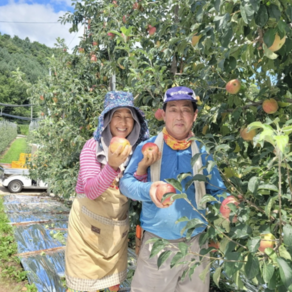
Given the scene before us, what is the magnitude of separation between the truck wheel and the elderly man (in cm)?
1084

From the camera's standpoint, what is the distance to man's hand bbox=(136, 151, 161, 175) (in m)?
1.34

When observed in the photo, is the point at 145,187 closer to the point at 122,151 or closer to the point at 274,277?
the point at 122,151

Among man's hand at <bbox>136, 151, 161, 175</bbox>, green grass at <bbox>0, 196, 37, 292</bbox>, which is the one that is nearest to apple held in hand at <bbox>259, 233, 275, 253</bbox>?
man's hand at <bbox>136, 151, 161, 175</bbox>

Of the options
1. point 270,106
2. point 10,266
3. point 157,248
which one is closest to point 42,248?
point 10,266

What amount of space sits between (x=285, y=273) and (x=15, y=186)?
38.5 feet

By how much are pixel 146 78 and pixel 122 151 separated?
0.96 m

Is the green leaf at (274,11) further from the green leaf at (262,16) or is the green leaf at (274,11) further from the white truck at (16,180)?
the white truck at (16,180)

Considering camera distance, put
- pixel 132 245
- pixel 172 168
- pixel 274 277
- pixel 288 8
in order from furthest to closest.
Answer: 1. pixel 132 245
2. pixel 172 168
3. pixel 288 8
4. pixel 274 277

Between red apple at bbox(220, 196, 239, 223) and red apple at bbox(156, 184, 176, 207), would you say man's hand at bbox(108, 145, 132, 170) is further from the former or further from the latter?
red apple at bbox(220, 196, 239, 223)

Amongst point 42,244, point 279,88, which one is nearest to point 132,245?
point 42,244

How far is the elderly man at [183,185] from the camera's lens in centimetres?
138

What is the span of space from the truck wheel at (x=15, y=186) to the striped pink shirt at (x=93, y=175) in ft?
34.7

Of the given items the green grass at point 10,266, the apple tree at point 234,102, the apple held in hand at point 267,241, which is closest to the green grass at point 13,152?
the green grass at point 10,266

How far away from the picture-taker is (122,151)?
1317mm
